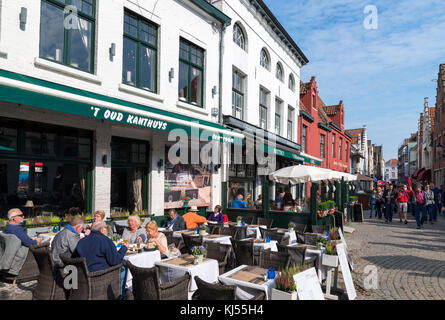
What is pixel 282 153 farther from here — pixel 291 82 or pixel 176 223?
pixel 291 82

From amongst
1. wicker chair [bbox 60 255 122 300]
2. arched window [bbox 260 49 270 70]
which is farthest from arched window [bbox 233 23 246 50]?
wicker chair [bbox 60 255 122 300]

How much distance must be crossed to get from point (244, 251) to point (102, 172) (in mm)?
4494

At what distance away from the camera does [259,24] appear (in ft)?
50.2

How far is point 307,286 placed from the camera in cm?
386

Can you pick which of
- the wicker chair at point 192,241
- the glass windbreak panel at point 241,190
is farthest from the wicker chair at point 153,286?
the glass windbreak panel at point 241,190

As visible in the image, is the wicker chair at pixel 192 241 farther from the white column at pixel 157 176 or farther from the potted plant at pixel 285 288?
the white column at pixel 157 176

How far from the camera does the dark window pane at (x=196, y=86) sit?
36.8 ft

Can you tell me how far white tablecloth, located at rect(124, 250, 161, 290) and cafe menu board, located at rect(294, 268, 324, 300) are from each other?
8.72 ft

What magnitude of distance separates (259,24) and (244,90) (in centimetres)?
372

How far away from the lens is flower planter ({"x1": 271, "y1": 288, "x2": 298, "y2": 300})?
3.53 meters

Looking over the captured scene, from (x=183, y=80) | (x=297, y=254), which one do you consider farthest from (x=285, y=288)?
(x=183, y=80)

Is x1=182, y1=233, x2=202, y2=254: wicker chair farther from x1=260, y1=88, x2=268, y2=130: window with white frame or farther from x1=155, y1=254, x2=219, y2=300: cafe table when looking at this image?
x1=260, y1=88, x2=268, y2=130: window with white frame

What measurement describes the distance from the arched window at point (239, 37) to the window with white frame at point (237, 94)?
1.35 m

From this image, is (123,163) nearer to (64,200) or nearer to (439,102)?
(64,200)
